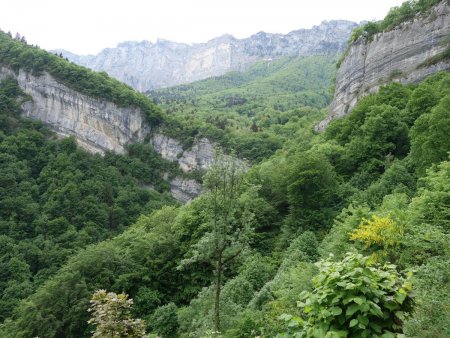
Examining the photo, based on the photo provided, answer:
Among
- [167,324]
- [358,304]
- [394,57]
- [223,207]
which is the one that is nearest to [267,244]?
[167,324]

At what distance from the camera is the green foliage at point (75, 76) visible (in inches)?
3824

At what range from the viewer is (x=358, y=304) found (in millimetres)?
3586

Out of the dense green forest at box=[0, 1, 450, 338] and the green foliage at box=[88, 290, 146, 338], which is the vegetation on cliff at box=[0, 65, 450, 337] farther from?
the green foliage at box=[88, 290, 146, 338]

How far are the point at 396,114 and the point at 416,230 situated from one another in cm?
2336

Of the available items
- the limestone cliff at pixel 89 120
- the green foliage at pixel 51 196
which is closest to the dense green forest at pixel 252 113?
the limestone cliff at pixel 89 120

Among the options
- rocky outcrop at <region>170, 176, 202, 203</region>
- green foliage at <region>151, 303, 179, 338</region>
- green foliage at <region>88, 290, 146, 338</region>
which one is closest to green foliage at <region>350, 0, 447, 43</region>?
green foliage at <region>151, 303, 179, 338</region>

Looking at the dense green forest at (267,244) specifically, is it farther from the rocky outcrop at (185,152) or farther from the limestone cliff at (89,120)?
the rocky outcrop at (185,152)

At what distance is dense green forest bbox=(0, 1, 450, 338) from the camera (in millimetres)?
4645

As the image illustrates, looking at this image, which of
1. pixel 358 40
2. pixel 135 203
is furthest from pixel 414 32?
pixel 135 203

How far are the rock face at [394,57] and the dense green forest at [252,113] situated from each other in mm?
14854

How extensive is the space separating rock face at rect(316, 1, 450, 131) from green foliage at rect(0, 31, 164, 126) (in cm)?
6054

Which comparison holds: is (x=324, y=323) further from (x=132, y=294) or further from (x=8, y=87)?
(x=8, y=87)

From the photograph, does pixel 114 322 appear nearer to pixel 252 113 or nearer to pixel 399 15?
pixel 399 15

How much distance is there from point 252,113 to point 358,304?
5787 inches
